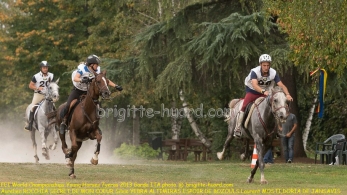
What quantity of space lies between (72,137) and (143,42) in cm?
1321

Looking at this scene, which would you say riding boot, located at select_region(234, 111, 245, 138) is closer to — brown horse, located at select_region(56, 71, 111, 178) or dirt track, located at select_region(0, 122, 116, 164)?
brown horse, located at select_region(56, 71, 111, 178)

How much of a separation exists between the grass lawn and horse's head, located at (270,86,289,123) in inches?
58.2

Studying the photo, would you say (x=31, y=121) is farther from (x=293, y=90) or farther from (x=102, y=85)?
(x=102, y=85)

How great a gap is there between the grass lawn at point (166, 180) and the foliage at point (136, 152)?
1484cm

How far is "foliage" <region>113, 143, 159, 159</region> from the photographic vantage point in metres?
41.0

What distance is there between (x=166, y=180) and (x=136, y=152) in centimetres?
2123

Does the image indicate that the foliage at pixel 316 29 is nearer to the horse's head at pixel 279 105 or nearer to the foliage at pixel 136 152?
the horse's head at pixel 279 105

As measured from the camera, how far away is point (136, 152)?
41281 millimetres

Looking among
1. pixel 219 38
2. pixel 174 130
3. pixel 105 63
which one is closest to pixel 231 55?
pixel 219 38

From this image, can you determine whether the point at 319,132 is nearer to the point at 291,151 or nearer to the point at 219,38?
the point at 291,151

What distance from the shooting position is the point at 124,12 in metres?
38.6

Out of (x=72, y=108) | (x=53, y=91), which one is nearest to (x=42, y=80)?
(x=53, y=91)

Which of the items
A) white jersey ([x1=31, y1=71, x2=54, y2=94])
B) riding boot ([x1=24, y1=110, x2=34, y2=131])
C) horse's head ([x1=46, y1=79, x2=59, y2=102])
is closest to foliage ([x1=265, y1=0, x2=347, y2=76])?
horse's head ([x1=46, y1=79, x2=59, y2=102])

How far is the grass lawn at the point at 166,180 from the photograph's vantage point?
16830 millimetres
